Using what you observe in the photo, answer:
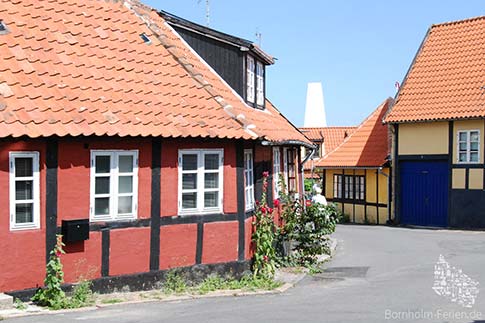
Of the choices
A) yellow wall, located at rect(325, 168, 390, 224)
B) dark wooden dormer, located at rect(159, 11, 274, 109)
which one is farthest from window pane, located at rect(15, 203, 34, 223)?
yellow wall, located at rect(325, 168, 390, 224)

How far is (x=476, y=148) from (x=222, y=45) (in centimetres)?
1288

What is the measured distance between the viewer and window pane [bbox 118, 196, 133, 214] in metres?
11.5

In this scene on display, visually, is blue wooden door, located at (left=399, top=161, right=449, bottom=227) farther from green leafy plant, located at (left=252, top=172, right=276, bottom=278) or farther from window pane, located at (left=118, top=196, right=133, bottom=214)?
window pane, located at (left=118, top=196, right=133, bottom=214)

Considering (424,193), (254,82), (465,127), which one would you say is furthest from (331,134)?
(254,82)

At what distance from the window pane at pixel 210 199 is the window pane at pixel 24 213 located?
3.47 metres

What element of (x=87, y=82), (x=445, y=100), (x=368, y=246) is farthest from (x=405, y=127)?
(x=87, y=82)

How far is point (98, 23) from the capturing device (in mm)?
13602

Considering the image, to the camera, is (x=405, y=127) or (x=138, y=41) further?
(x=405, y=127)

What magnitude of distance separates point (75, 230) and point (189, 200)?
8.08 ft

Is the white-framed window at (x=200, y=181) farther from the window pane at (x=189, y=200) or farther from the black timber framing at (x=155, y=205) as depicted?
the black timber framing at (x=155, y=205)

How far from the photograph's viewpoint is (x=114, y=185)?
1137cm

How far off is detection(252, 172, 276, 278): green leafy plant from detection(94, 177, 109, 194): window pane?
11.6ft

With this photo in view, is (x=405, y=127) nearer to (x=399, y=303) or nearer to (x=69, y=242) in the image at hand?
(x=399, y=303)

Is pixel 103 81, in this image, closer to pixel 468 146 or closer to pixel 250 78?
pixel 250 78
